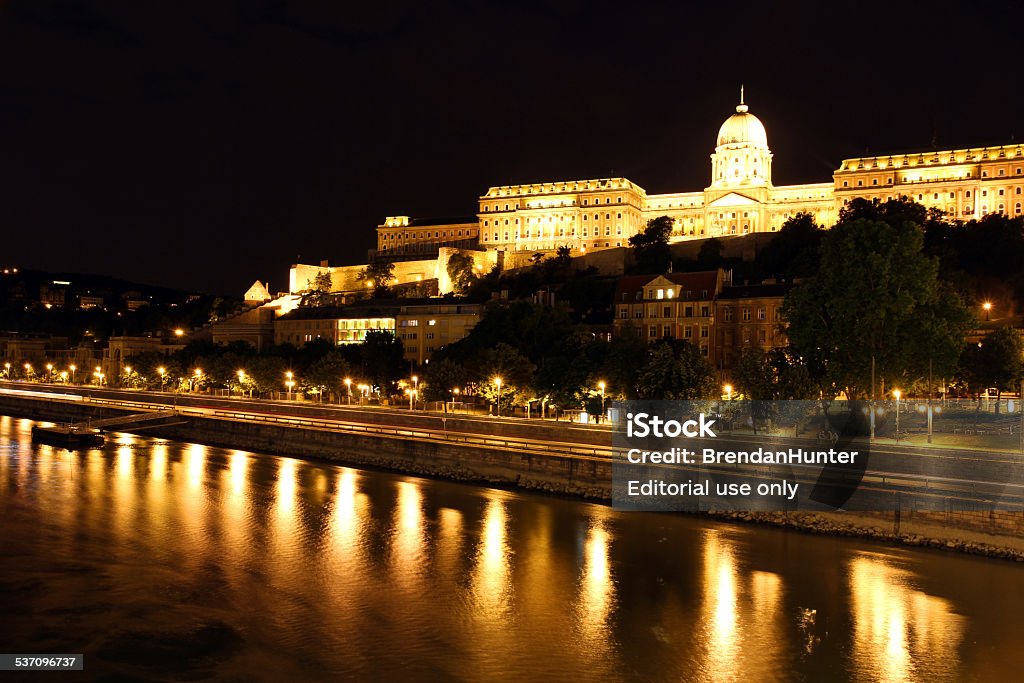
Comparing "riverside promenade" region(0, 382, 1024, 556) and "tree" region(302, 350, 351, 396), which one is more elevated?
"tree" region(302, 350, 351, 396)

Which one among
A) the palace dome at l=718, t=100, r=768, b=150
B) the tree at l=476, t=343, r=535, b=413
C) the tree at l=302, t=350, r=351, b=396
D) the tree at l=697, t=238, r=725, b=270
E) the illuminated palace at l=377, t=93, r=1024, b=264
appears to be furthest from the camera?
the palace dome at l=718, t=100, r=768, b=150

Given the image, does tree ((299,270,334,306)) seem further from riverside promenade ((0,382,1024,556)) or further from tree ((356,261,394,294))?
riverside promenade ((0,382,1024,556))

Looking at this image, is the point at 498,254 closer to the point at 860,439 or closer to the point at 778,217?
the point at 778,217

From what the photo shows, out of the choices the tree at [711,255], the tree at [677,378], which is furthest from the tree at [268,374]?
the tree at [711,255]

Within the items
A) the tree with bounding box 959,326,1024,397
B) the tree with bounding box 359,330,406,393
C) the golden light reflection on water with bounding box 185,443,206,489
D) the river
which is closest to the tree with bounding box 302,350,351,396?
the tree with bounding box 359,330,406,393

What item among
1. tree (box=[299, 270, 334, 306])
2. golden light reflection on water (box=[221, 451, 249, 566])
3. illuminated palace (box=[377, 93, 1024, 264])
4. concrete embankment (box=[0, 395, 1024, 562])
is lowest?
golden light reflection on water (box=[221, 451, 249, 566])

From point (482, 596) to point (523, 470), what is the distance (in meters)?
11.8

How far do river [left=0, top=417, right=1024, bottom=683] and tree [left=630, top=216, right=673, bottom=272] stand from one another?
56.1m

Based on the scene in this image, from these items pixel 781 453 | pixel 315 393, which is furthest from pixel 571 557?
pixel 315 393

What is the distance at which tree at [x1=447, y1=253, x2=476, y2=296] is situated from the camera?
96.1 m

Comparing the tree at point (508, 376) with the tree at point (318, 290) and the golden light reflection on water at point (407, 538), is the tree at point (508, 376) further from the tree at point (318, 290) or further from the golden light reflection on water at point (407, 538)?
the tree at point (318, 290)

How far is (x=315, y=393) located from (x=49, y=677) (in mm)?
49558

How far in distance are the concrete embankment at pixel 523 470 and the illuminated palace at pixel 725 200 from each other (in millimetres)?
60979

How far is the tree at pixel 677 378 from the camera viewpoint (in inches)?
1517
